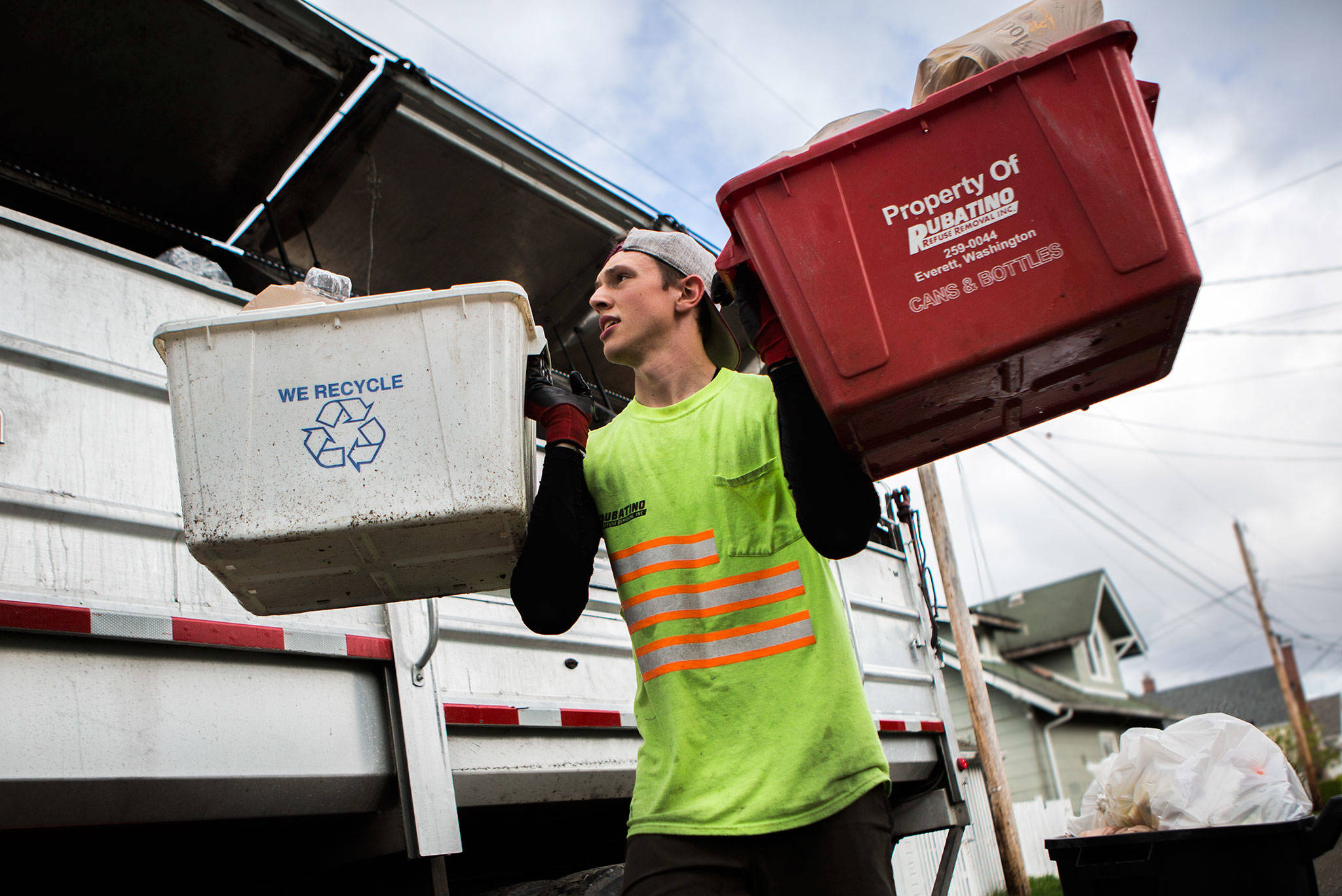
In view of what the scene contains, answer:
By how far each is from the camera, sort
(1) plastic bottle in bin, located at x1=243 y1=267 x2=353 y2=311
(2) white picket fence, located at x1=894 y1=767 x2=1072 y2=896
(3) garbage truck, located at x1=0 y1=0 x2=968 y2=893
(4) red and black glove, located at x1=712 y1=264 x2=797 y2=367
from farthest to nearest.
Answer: (2) white picket fence, located at x1=894 y1=767 x2=1072 y2=896
(3) garbage truck, located at x1=0 y1=0 x2=968 y2=893
(1) plastic bottle in bin, located at x1=243 y1=267 x2=353 y2=311
(4) red and black glove, located at x1=712 y1=264 x2=797 y2=367

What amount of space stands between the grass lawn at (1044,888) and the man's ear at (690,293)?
8464 millimetres

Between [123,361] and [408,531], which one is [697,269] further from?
[123,361]

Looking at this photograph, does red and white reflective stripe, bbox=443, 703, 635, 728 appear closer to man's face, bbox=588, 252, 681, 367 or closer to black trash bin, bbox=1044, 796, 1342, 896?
man's face, bbox=588, 252, 681, 367

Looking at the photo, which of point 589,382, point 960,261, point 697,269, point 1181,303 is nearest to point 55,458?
point 697,269

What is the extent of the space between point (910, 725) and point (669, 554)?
2862mm

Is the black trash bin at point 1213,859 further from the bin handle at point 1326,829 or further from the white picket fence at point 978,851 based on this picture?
the white picket fence at point 978,851

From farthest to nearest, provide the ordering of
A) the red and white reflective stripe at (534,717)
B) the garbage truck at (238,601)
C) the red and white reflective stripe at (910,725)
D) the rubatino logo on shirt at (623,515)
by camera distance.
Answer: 1. the red and white reflective stripe at (910,725)
2. the red and white reflective stripe at (534,717)
3. the garbage truck at (238,601)
4. the rubatino logo on shirt at (623,515)

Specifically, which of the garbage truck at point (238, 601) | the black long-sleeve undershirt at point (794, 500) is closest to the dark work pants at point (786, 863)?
the black long-sleeve undershirt at point (794, 500)

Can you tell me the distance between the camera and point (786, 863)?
1.56 meters

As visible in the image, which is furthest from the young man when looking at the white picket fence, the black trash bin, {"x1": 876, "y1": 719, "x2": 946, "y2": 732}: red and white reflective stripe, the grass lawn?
the grass lawn

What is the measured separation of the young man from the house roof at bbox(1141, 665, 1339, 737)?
147 ft

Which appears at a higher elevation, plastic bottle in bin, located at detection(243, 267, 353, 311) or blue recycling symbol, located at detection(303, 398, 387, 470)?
plastic bottle in bin, located at detection(243, 267, 353, 311)

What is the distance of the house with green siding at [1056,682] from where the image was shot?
61.9 feet

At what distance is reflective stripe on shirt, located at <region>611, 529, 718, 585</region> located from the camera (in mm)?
1790
